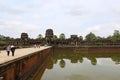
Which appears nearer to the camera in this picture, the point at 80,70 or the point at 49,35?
the point at 80,70

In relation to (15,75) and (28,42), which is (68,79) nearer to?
(15,75)

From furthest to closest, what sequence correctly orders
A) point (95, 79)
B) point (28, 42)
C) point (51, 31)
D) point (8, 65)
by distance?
point (51, 31) → point (28, 42) → point (95, 79) → point (8, 65)

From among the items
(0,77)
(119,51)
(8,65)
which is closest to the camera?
(0,77)

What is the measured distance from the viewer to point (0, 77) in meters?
7.08

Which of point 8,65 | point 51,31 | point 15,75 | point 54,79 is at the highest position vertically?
point 51,31

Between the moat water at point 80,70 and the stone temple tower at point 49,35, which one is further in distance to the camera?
the stone temple tower at point 49,35

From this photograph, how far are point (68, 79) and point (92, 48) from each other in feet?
133

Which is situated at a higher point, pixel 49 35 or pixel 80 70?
pixel 49 35

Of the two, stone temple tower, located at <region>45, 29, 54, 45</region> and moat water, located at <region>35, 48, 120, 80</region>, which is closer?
moat water, located at <region>35, 48, 120, 80</region>

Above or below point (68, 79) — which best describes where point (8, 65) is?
above

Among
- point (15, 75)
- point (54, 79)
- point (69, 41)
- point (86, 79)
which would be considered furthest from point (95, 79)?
point (69, 41)

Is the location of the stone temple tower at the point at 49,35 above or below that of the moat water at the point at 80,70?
above

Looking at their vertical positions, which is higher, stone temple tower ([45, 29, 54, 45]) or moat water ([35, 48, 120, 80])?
stone temple tower ([45, 29, 54, 45])

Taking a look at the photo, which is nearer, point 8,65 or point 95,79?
point 8,65
